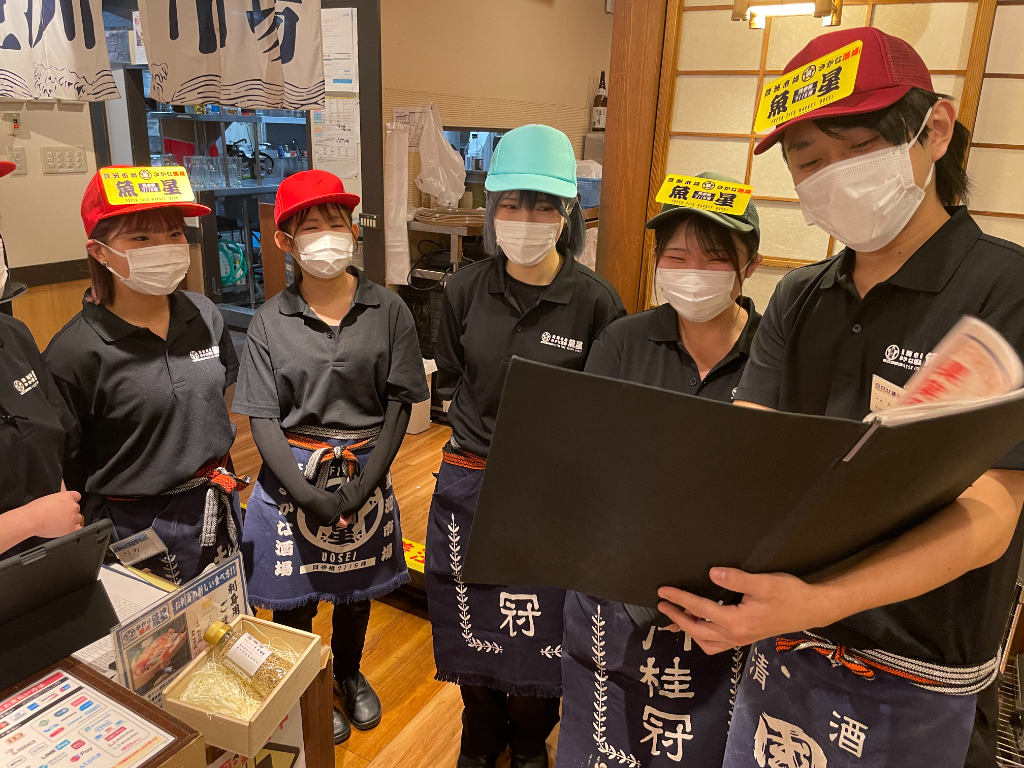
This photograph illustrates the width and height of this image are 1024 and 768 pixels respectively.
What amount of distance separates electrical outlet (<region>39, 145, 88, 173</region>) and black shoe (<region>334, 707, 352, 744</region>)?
3119 mm

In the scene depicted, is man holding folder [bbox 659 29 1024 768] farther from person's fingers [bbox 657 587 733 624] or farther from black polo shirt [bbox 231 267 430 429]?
black polo shirt [bbox 231 267 430 429]

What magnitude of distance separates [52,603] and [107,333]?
2.55 ft

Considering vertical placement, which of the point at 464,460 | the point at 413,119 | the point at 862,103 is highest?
the point at 413,119

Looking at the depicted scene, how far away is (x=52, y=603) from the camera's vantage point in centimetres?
102

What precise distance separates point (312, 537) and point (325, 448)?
0.25 meters

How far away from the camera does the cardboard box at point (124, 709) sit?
864mm

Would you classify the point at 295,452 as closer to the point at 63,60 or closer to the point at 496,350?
the point at 496,350

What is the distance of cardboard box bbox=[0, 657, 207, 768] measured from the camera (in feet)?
2.83

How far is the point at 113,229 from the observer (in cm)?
162

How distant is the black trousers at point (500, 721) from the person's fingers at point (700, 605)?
1214 millimetres

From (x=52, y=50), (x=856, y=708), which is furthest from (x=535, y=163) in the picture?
(x=52, y=50)

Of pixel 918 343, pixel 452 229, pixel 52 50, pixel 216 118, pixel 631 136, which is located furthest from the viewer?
pixel 216 118

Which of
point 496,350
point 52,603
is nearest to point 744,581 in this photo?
point 52,603

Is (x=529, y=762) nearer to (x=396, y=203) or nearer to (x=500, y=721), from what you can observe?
(x=500, y=721)
